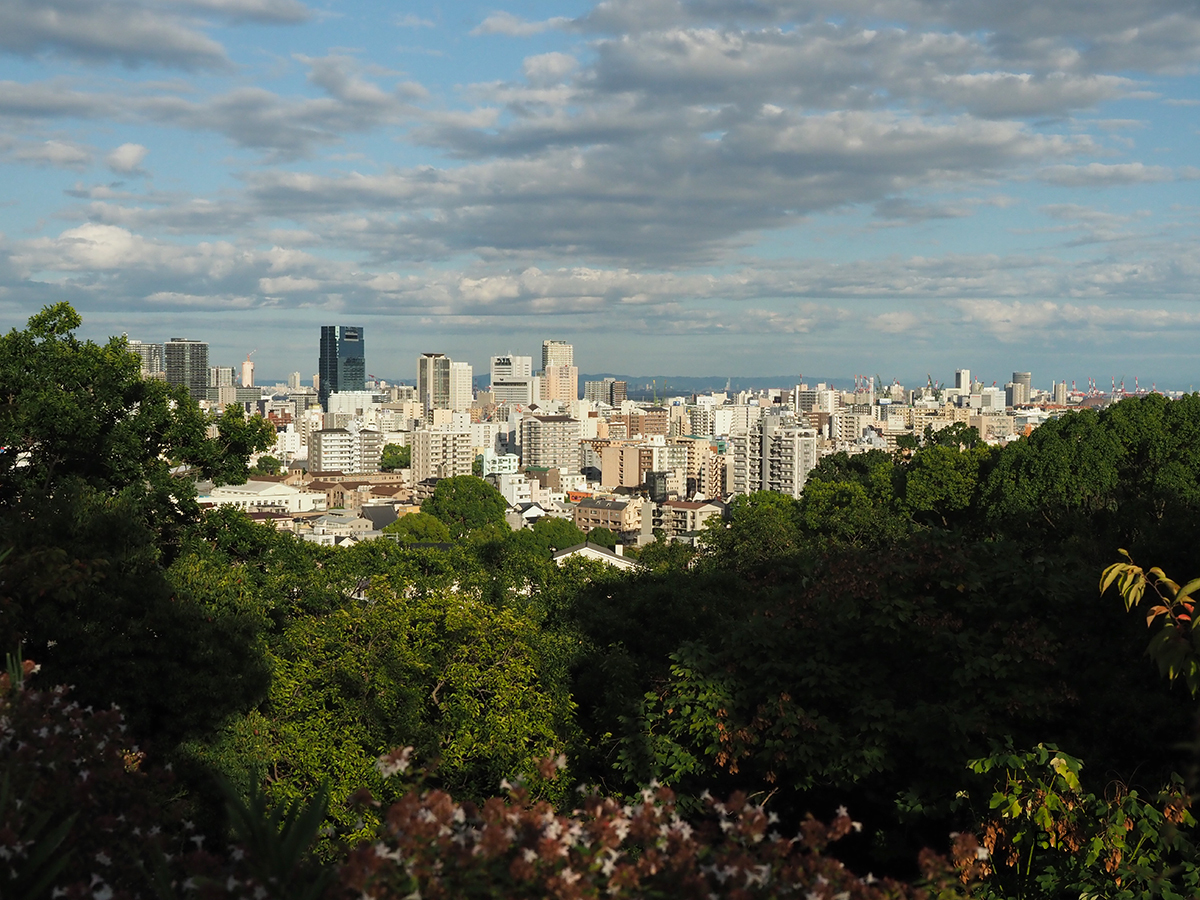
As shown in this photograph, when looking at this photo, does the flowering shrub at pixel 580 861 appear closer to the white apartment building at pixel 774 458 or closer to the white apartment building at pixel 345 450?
the white apartment building at pixel 774 458

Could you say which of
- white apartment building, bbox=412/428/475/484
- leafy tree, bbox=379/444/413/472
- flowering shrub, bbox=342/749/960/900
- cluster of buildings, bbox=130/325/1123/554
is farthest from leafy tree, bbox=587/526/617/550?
flowering shrub, bbox=342/749/960/900

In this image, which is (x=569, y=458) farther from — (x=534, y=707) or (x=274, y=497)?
(x=534, y=707)

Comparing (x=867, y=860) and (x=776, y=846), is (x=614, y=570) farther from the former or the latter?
(x=776, y=846)

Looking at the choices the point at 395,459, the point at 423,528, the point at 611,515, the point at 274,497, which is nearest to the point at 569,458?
the point at 395,459

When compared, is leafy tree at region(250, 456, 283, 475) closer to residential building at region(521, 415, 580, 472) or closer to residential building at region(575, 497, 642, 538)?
residential building at region(575, 497, 642, 538)

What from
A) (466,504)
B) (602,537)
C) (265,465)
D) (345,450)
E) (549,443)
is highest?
(265,465)

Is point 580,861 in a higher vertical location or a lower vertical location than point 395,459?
higher
